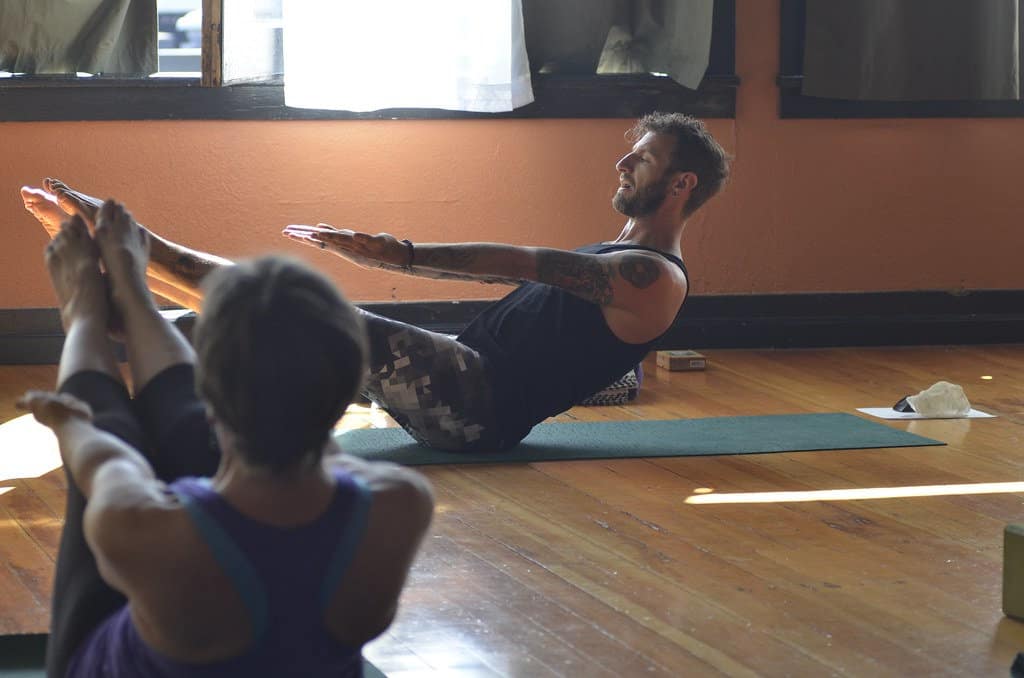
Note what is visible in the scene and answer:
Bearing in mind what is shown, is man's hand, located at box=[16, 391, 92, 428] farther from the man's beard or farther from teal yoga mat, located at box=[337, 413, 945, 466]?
the man's beard

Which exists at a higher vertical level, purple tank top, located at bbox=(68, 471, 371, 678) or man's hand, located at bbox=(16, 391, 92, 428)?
man's hand, located at bbox=(16, 391, 92, 428)

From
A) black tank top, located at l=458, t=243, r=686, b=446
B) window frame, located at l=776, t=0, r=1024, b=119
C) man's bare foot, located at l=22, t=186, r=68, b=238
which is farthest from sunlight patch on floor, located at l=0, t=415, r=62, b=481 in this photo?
window frame, located at l=776, t=0, r=1024, b=119

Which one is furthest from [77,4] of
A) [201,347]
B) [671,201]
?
[201,347]

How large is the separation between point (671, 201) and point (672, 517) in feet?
2.87

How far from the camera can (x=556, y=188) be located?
15.9 ft

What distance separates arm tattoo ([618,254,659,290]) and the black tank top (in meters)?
0.08

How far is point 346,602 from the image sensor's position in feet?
4.25

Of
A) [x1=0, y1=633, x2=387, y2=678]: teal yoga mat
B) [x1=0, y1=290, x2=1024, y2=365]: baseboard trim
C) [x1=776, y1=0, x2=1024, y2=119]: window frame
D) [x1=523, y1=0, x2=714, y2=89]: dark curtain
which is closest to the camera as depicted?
[x1=0, y1=633, x2=387, y2=678]: teal yoga mat

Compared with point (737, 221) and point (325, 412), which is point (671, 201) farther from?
point (325, 412)

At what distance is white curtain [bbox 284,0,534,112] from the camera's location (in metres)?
4.35

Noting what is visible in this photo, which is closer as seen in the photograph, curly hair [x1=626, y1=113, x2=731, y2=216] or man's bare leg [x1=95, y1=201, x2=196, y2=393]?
man's bare leg [x1=95, y1=201, x2=196, y2=393]

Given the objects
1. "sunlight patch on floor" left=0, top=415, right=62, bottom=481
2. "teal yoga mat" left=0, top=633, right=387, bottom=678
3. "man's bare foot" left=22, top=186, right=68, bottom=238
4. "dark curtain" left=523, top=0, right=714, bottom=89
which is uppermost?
"dark curtain" left=523, top=0, right=714, bottom=89

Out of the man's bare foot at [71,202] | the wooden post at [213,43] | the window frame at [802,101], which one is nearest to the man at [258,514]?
the man's bare foot at [71,202]

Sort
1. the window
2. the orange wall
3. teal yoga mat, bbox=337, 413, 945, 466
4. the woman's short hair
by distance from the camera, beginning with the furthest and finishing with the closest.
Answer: the orange wall
the window
teal yoga mat, bbox=337, 413, 945, 466
the woman's short hair
